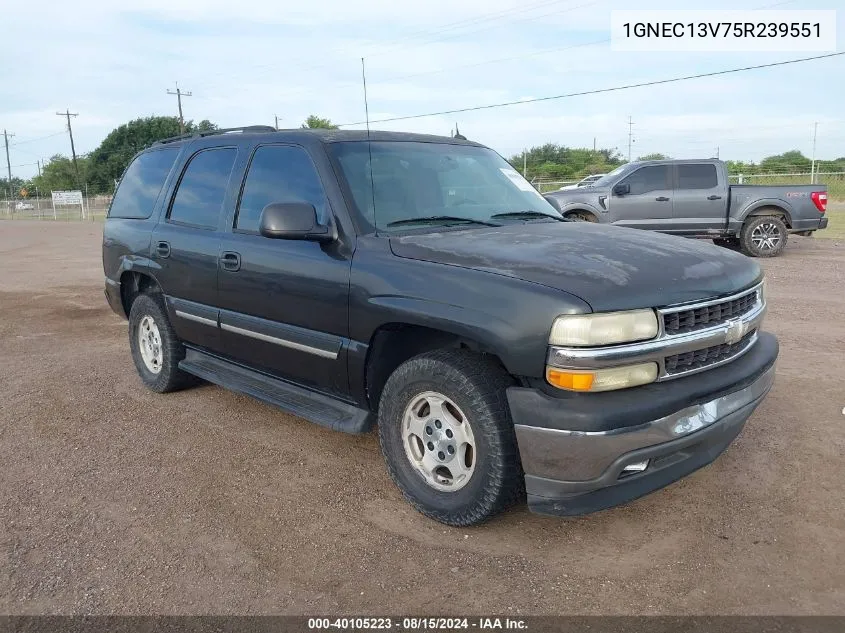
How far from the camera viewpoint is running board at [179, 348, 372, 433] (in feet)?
11.9

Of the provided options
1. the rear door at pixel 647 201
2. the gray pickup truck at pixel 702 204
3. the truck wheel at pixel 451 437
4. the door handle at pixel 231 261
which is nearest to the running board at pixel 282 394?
the truck wheel at pixel 451 437

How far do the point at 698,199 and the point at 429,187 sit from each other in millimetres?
10441

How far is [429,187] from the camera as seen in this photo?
3.95 m

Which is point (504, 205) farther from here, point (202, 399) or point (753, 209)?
point (753, 209)

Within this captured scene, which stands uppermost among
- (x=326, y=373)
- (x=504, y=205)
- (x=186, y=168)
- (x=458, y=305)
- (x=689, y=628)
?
(x=186, y=168)

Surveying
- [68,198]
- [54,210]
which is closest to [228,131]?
[68,198]

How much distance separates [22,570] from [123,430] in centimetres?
170

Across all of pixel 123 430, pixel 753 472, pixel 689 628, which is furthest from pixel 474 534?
pixel 123 430

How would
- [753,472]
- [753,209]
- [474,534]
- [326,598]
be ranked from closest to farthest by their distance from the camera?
[326,598], [474,534], [753,472], [753,209]

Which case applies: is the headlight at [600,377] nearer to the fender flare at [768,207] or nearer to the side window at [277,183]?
the side window at [277,183]

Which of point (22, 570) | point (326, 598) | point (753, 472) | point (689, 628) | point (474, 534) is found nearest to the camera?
point (689, 628)

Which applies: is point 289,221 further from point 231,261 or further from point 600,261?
point 600,261

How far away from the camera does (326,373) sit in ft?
12.2

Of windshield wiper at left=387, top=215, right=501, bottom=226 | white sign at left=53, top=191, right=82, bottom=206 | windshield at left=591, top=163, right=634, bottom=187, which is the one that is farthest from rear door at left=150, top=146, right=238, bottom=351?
white sign at left=53, top=191, right=82, bottom=206
